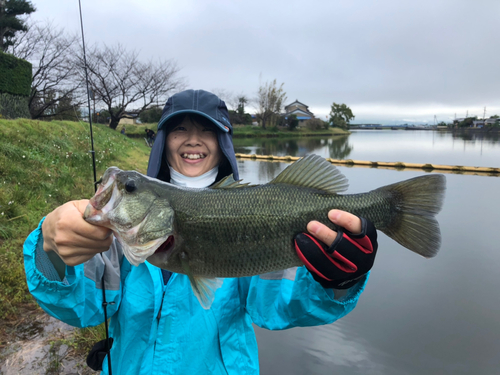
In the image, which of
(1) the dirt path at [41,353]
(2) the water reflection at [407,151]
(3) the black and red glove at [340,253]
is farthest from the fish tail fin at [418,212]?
(2) the water reflection at [407,151]

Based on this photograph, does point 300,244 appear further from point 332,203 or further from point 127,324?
point 127,324

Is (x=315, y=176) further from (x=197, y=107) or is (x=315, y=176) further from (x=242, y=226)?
(x=197, y=107)

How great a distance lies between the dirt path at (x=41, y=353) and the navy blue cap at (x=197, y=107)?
280 cm

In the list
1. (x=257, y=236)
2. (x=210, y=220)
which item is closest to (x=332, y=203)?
(x=257, y=236)

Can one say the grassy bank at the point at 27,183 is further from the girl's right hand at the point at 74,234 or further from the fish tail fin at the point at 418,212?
the fish tail fin at the point at 418,212

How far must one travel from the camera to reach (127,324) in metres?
1.99

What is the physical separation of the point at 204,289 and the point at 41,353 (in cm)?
285

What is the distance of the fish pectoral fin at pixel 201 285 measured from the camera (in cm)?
170

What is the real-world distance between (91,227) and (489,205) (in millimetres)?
→ 12158

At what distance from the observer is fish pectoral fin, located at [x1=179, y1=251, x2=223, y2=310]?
1.70 m

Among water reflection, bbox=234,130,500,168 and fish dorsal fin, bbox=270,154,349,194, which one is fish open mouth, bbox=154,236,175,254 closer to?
fish dorsal fin, bbox=270,154,349,194

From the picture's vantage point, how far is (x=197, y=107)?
2.47 metres

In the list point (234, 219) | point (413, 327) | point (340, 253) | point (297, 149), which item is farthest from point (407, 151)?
point (234, 219)

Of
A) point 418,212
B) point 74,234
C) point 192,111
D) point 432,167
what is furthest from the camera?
point 432,167
